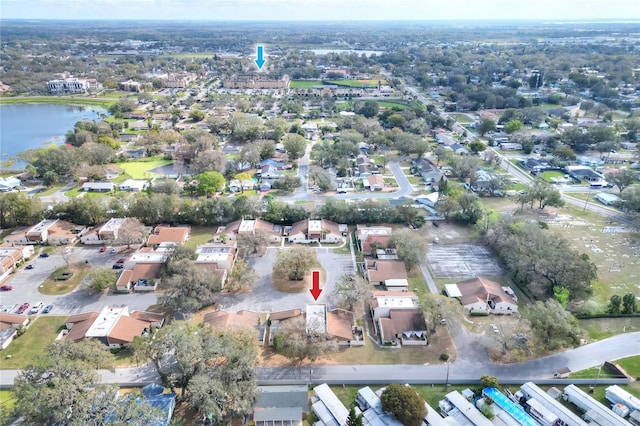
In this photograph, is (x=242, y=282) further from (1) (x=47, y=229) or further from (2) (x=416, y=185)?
(2) (x=416, y=185)

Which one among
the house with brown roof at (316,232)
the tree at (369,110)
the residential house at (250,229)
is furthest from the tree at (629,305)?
the tree at (369,110)

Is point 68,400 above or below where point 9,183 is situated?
above

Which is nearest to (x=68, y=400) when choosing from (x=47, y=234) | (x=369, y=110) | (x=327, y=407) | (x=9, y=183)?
(x=327, y=407)

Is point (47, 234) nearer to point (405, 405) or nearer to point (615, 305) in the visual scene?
point (405, 405)

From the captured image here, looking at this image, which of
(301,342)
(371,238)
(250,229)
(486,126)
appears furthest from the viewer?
(486,126)

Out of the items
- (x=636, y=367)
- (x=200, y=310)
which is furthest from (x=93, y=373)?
(x=636, y=367)

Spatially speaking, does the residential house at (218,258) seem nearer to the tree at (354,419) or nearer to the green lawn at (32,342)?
the green lawn at (32,342)
